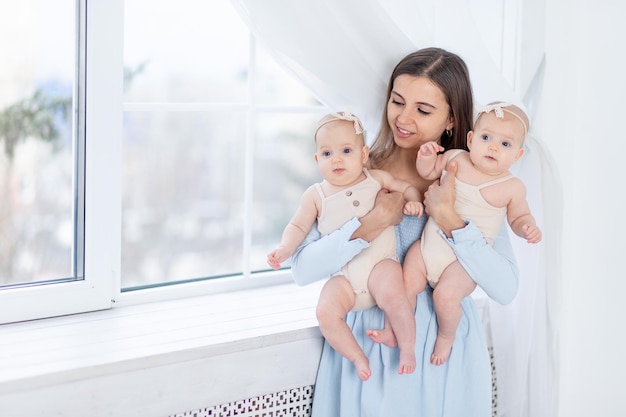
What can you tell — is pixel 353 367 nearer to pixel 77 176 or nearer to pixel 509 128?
pixel 509 128

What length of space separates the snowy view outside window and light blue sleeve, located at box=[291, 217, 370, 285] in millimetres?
394

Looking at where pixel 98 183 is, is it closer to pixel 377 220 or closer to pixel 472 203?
pixel 377 220

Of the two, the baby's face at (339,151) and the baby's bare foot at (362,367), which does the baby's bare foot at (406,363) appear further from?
the baby's face at (339,151)

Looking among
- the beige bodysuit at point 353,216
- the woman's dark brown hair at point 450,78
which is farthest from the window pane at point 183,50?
the beige bodysuit at point 353,216

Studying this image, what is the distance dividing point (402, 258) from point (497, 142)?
1.26 feet

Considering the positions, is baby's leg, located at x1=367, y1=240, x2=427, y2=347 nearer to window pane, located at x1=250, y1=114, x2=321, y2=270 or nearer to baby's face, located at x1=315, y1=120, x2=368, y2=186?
baby's face, located at x1=315, y1=120, x2=368, y2=186

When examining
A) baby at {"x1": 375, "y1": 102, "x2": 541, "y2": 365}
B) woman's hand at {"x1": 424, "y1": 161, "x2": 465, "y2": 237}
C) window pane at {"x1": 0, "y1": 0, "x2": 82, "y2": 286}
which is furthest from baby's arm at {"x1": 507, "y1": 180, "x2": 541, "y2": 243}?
window pane at {"x1": 0, "y1": 0, "x2": 82, "y2": 286}

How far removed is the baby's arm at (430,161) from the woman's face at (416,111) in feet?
0.17

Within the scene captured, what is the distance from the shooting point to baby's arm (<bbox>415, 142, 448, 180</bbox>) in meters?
1.78

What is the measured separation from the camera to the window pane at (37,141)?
1844 mm

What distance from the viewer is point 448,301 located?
1.77m

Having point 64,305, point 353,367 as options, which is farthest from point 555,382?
point 64,305

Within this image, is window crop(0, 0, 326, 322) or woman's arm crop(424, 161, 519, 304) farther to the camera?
window crop(0, 0, 326, 322)

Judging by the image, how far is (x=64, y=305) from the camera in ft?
6.08
